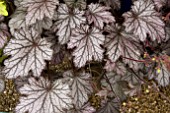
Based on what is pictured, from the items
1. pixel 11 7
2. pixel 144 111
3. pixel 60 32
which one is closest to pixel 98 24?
pixel 60 32

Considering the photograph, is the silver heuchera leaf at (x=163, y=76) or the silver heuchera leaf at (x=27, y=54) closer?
the silver heuchera leaf at (x=27, y=54)

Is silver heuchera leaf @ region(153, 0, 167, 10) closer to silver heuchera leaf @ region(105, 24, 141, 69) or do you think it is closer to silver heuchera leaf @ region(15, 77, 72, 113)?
silver heuchera leaf @ region(105, 24, 141, 69)

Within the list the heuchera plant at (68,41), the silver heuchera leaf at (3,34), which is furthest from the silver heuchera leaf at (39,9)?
the silver heuchera leaf at (3,34)

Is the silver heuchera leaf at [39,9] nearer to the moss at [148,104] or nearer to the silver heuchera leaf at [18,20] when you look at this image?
the silver heuchera leaf at [18,20]

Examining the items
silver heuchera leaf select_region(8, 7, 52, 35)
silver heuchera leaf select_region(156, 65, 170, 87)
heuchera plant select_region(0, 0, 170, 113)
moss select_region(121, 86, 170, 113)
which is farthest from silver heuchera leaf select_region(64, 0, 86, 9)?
moss select_region(121, 86, 170, 113)

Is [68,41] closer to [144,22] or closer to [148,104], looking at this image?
[144,22]
